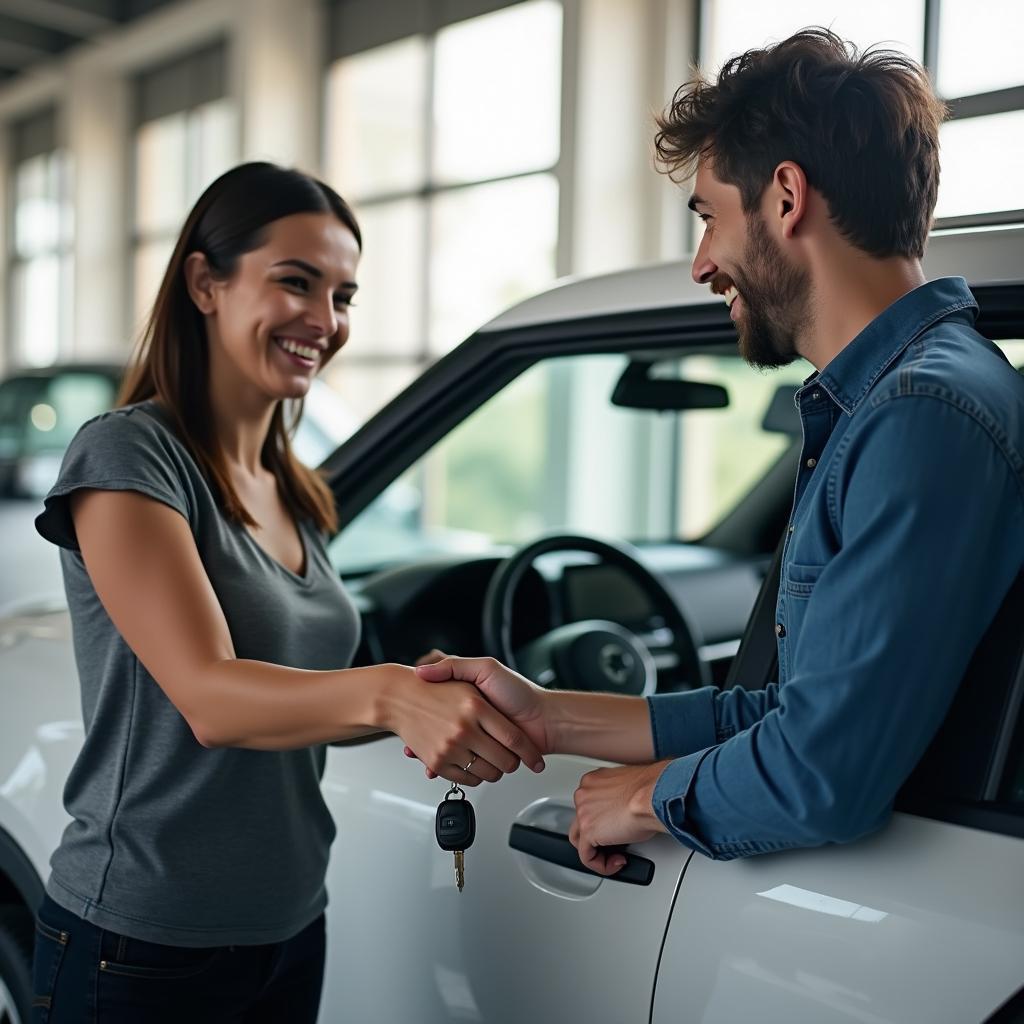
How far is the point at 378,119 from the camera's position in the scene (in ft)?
29.0

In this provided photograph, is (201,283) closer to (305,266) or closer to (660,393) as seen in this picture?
(305,266)

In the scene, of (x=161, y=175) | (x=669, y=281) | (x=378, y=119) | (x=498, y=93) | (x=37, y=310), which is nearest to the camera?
(x=669, y=281)

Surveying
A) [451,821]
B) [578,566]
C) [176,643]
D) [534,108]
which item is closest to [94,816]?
[176,643]

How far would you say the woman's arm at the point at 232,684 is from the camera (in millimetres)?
1179

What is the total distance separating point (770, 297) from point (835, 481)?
24 cm

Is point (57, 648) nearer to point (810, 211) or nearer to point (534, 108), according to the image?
point (810, 211)

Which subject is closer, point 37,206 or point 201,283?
point 201,283

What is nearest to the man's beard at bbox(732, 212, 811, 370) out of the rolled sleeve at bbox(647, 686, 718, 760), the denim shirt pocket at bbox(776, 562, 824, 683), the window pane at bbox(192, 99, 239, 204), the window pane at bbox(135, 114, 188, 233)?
the denim shirt pocket at bbox(776, 562, 824, 683)

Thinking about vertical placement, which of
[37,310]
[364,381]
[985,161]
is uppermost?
[37,310]

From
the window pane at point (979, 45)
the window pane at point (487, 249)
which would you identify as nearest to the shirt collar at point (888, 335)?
the window pane at point (979, 45)

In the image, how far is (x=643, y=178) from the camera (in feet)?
21.6

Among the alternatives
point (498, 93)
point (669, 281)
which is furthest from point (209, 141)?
point (669, 281)

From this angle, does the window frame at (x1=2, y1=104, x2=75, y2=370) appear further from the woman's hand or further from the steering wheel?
the woman's hand

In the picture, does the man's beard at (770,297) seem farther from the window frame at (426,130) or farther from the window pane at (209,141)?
the window pane at (209,141)
